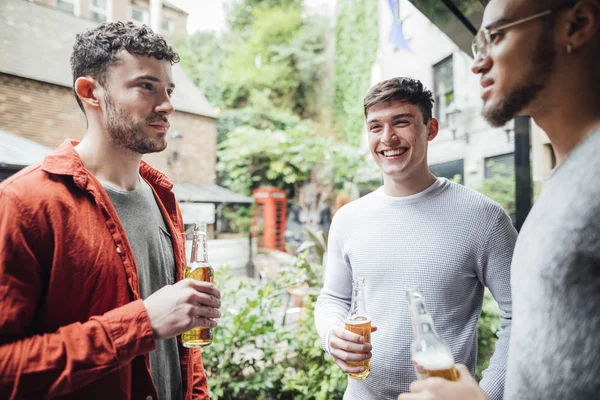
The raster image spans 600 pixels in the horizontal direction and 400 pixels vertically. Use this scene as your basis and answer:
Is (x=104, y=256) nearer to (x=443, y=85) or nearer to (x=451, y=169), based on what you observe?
(x=451, y=169)

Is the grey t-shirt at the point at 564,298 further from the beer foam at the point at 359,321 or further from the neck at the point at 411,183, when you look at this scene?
the neck at the point at 411,183

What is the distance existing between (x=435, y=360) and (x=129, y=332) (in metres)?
0.80

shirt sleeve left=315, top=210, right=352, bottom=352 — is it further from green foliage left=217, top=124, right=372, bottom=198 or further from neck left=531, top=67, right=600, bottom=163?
green foliage left=217, top=124, right=372, bottom=198

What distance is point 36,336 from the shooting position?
0.93 meters

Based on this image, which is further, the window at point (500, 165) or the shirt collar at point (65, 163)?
the window at point (500, 165)

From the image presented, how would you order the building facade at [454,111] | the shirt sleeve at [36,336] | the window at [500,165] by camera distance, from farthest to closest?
the building facade at [454,111], the window at [500,165], the shirt sleeve at [36,336]

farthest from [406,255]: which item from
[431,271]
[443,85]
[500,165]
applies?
[443,85]

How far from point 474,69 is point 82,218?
4.26 feet

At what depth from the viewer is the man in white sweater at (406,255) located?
1374mm

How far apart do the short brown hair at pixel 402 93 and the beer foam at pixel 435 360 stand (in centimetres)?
116

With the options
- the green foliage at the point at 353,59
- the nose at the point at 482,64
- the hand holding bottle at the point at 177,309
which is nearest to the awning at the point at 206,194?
the green foliage at the point at 353,59

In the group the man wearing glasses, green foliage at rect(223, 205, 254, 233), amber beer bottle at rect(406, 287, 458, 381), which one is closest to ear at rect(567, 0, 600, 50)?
the man wearing glasses

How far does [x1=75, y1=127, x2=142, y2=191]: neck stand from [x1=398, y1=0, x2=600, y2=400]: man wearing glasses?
1.25 meters

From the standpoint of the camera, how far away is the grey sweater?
1.38 metres
